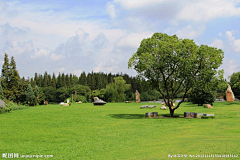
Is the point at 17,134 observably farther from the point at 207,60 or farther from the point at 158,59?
the point at 207,60

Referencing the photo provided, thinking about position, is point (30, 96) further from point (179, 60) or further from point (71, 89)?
point (71, 89)

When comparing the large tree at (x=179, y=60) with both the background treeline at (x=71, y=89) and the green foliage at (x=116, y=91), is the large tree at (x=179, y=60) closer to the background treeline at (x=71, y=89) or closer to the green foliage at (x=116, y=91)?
the background treeline at (x=71, y=89)

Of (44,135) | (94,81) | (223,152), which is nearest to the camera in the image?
(223,152)

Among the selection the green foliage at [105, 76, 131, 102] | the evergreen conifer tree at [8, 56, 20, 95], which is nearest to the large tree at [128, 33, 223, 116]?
the evergreen conifer tree at [8, 56, 20, 95]

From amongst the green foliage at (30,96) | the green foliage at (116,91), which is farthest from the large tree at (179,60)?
the green foliage at (116,91)

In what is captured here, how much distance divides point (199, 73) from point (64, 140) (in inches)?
630

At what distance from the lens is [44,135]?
12250 millimetres

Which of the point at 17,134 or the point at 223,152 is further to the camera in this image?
the point at 17,134

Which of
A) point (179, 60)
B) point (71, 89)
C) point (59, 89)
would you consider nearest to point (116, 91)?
point (71, 89)

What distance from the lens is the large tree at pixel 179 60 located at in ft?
68.8

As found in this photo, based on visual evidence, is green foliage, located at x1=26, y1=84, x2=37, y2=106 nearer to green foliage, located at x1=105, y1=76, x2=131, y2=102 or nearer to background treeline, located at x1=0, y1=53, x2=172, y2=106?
background treeline, located at x1=0, y1=53, x2=172, y2=106

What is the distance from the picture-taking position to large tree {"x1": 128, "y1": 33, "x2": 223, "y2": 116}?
2098 centimetres

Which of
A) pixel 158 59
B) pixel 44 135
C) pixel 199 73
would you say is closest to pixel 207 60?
pixel 199 73

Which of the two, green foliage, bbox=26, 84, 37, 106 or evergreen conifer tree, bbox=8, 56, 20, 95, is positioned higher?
evergreen conifer tree, bbox=8, 56, 20, 95
